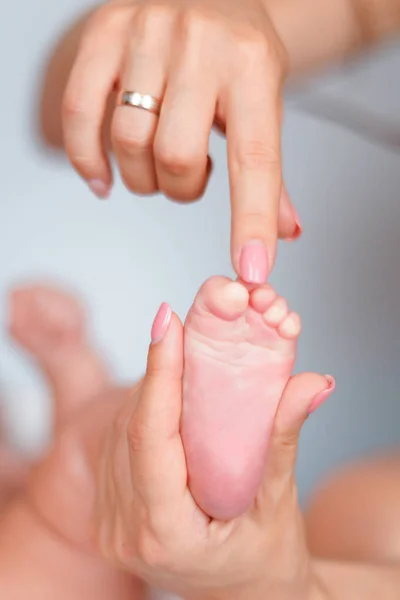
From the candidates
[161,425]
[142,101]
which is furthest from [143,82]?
[161,425]

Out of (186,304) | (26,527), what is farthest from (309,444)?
(26,527)

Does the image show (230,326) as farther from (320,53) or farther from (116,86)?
(320,53)

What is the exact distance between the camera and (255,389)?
0.53 m

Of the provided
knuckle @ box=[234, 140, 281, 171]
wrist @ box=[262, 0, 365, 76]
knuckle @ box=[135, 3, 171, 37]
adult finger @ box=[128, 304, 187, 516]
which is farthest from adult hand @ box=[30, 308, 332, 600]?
wrist @ box=[262, 0, 365, 76]

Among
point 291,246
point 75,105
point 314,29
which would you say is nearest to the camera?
point 75,105

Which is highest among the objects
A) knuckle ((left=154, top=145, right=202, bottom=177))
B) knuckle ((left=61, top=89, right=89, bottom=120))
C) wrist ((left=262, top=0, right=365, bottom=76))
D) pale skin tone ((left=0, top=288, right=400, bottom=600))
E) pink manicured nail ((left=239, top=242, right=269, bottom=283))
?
wrist ((left=262, top=0, right=365, bottom=76))

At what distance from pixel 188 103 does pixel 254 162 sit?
6 cm

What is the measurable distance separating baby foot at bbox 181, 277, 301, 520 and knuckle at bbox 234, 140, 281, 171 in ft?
0.31

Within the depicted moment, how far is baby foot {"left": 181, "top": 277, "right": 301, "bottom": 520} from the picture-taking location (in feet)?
1.69

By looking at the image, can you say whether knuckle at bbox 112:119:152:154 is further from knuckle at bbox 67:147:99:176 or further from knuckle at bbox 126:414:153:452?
knuckle at bbox 126:414:153:452

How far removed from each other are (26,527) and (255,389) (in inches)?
11.6

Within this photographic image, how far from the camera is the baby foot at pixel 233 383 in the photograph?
0.52 m

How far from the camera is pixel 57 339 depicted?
0.96 m

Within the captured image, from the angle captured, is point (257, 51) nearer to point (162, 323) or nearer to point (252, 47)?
point (252, 47)
